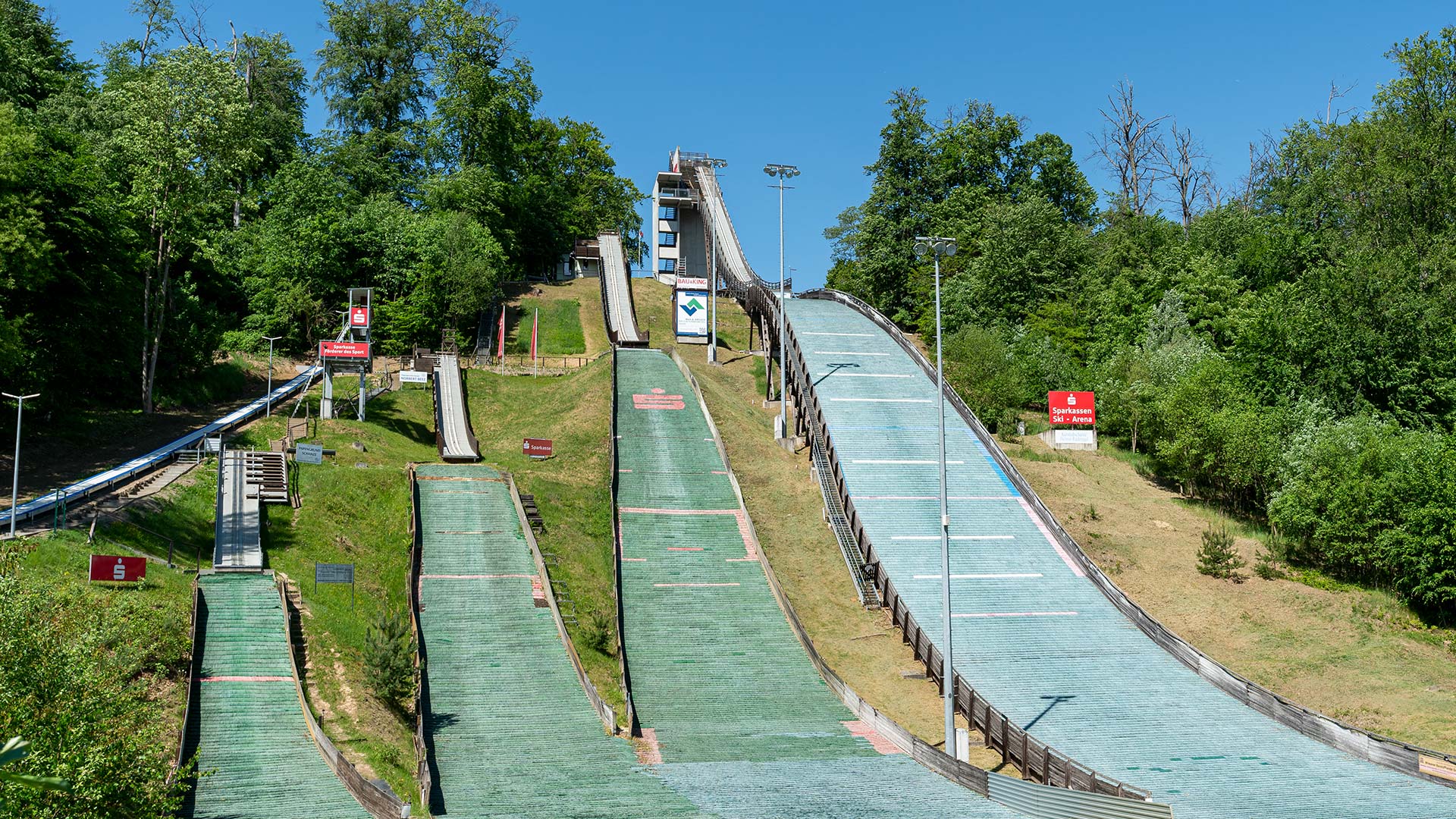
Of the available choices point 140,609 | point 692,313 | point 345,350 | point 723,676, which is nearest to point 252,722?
point 140,609

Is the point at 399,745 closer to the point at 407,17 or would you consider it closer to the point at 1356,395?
the point at 1356,395

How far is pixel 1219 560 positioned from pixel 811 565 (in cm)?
1543

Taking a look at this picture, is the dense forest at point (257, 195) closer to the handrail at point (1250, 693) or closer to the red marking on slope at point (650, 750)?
the red marking on slope at point (650, 750)

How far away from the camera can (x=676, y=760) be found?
27.6 metres

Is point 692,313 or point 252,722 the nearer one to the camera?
point 252,722

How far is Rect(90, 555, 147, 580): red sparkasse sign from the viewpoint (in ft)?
102

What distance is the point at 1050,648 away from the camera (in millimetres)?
35219

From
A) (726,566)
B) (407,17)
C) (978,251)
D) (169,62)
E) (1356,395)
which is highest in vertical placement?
(407,17)

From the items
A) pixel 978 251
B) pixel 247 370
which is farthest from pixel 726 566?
pixel 978 251

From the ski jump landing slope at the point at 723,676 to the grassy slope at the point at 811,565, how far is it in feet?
3.83

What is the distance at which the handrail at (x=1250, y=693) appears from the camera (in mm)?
26453

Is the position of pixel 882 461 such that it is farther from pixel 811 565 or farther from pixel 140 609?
pixel 140 609

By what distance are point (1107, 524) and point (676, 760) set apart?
2583 centimetres

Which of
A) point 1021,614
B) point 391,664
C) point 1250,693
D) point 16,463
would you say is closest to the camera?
point 391,664
